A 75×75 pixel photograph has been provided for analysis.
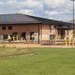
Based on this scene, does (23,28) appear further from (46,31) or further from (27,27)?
(46,31)

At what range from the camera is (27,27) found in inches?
3172

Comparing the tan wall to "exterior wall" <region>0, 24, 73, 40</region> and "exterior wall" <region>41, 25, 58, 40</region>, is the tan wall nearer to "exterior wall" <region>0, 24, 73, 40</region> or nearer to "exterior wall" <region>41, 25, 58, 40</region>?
"exterior wall" <region>0, 24, 73, 40</region>

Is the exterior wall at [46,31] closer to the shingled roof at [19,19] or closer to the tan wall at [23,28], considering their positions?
the shingled roof at [19,19]

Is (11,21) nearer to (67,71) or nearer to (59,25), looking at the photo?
(59,25)

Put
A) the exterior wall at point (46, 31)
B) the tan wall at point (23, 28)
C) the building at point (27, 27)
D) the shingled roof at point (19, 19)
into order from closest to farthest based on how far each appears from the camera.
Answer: the building at point (27, 27) → the shingled roof at point (19, 19) → the tan wall at point (23, 28) → the exterior wall at point (46, 31)

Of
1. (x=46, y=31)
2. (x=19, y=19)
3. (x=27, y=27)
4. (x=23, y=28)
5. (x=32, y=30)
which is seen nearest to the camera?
(x=32, y=30)

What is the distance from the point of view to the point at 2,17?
8650cm

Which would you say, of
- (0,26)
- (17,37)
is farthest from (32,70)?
(0,26)

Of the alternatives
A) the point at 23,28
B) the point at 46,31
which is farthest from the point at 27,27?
the point at 46,31

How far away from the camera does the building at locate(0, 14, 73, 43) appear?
78938 millimetres

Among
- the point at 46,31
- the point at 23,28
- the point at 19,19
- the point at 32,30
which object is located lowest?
the point at 46,31

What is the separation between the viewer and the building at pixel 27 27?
3108 inches

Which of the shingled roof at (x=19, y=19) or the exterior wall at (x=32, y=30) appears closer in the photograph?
the shingled roof at (x=19, y=19)

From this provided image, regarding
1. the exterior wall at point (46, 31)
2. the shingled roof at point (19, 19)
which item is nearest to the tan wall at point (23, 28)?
the shingled roof at point (19, 19)
